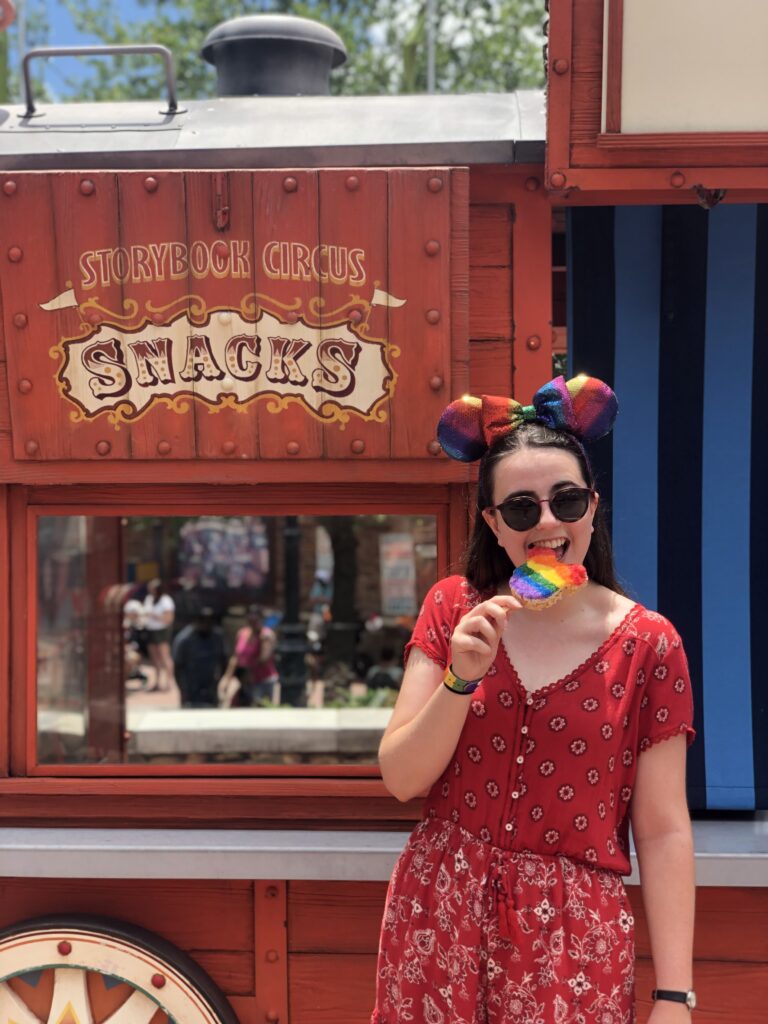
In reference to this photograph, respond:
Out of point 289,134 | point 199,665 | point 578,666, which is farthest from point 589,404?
point 199,665

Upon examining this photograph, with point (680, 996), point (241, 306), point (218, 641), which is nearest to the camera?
point (680, 996)

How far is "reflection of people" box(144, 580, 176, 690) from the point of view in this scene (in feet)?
46.8

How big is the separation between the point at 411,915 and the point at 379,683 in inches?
346

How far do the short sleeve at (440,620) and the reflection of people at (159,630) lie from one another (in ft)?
40.6

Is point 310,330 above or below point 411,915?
above

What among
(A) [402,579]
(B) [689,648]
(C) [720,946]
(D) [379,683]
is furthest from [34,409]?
(A) [402,579]

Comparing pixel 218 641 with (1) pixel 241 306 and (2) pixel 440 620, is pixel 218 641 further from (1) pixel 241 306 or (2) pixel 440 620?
(2) pixel 440 620

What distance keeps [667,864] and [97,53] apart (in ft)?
8.80

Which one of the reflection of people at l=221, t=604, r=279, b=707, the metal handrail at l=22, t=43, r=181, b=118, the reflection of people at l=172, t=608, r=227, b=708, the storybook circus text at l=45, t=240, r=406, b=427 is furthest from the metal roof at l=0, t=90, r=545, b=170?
the reflection of people at l=221, t=604, r=279, b=707

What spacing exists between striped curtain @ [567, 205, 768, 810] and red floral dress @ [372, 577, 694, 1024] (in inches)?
40.2

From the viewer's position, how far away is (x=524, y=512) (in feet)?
6.51

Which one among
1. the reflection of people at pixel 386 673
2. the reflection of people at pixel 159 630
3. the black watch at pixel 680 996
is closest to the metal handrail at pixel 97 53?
the black watch at pixel 680 996

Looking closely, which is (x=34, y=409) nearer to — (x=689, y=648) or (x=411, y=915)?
(x=411, y=915)

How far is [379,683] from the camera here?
35.3ft
